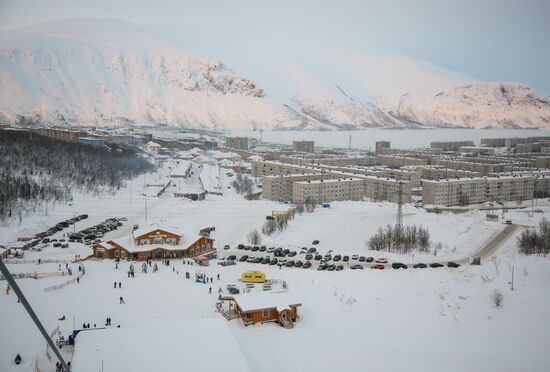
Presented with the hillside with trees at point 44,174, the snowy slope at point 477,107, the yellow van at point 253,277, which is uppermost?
the snowy slope at point 477,107

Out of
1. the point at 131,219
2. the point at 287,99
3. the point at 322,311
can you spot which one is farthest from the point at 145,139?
the point at 287,99

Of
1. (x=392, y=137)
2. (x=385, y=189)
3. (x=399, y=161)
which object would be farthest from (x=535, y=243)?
(x=392, y=137)

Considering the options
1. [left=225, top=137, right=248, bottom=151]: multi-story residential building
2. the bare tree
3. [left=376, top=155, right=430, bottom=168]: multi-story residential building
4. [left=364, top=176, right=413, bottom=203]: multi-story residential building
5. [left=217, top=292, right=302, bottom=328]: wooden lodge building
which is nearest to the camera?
[left=217, top=292, right=302, bottom=328]: wooden lodge building

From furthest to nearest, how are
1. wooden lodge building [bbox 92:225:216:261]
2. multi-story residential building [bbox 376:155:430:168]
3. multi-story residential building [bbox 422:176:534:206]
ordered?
multi-story residential building [bbox 376:155:430:168] < multi-story residential building [bbox 422:176:534:206] < wooden lodge building [bbox 92:225:216:261]

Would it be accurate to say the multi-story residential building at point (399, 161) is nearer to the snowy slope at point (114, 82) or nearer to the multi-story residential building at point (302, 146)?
the multi-story residential building at point (302, 146)

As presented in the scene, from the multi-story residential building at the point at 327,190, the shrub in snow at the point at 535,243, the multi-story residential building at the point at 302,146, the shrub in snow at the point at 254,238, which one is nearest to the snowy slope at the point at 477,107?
the multi-story residential building at the point at 302,146

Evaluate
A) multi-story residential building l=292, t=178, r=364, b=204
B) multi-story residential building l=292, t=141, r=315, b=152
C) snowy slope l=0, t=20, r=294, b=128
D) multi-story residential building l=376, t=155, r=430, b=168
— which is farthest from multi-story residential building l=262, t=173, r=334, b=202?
snowy slope l=0, t=20, r=294, b=128

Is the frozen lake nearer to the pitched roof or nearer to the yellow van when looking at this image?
the pitched roof
